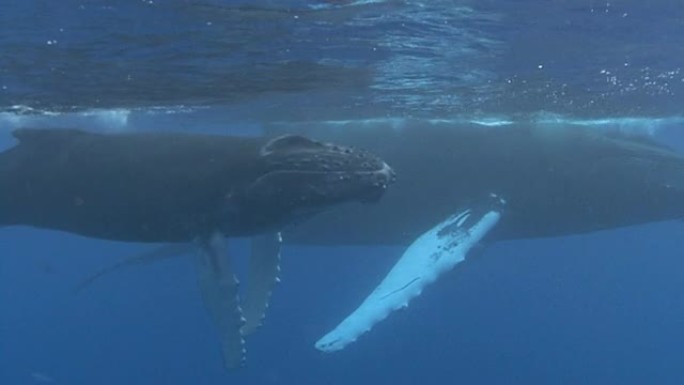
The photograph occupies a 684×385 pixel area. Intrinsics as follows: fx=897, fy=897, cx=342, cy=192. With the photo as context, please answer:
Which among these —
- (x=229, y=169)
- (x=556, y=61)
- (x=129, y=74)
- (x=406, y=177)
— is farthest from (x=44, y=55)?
(x=556, y=61)

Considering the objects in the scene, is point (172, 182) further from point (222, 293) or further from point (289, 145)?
point (289, 145)

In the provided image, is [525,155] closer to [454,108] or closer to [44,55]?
[454,108]

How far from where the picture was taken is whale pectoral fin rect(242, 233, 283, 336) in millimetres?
15297

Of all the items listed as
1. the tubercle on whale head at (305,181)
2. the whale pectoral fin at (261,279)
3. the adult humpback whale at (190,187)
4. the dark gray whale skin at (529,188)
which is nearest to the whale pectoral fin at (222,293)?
the adult humpback whale at (190,187)

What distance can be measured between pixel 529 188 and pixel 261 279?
699cm

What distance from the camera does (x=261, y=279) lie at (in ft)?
51.6

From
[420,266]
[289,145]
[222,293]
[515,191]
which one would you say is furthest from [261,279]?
[515,191]

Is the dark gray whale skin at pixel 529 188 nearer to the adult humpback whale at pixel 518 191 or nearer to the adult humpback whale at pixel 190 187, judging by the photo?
the adult humpback whale at pixel 518 191

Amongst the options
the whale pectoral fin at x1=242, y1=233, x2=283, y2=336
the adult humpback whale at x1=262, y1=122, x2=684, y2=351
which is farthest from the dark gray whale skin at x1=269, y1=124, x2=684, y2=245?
the whale pectoral fin at x1=242, y1=233, x2=283, y2=336

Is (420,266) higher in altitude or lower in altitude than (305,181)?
lower

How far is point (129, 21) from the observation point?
13.5 metres

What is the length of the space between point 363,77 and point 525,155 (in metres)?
4.12

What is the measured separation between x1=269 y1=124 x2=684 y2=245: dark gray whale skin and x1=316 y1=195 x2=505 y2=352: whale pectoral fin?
0.68 metres

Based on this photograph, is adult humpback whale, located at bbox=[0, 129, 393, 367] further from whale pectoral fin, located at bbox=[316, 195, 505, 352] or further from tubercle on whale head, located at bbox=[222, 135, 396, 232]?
whale pectoral fin, located at bbox=[316, 195, 505, 352]
